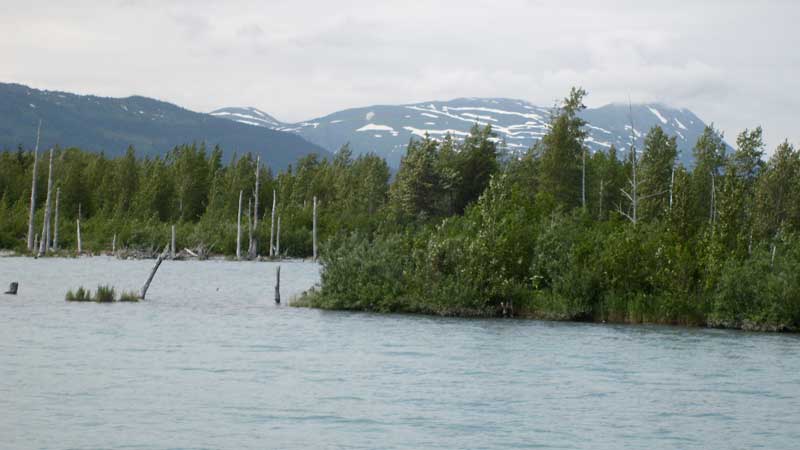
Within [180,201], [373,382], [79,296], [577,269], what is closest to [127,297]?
[79,296]

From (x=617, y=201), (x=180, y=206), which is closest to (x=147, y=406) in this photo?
(x=617, y=201)

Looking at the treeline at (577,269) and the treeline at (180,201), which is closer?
the treeline at (577,269)

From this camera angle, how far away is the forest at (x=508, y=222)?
139 feet

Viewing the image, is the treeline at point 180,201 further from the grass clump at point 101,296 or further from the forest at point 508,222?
the grass clump at point 101,296

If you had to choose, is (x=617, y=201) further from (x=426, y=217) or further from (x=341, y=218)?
(x=341, y=218)

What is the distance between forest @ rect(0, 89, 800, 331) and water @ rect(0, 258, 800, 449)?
1627mm

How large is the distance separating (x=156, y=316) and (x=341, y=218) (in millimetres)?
72452

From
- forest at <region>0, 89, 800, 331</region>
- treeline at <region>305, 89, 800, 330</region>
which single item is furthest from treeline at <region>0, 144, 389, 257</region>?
treeline at <region>305, 89, 800, 330</region>

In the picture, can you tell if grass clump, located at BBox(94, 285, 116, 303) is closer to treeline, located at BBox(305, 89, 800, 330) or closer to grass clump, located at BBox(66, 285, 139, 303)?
grass clump, located at BBox(66, 285, 139, 303)

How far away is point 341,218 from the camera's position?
114688 mm

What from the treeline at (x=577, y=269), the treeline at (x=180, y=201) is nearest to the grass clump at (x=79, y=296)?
the treeline at (x=577, y=269)

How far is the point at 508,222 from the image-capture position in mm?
45188

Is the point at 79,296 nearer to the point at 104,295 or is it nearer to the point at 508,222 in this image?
the point at 104,295

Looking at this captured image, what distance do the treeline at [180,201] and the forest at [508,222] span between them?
281 mm
